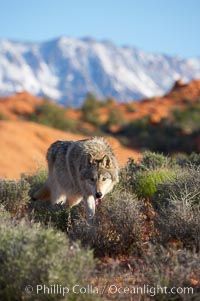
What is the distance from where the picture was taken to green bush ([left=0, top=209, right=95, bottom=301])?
4.83 meters

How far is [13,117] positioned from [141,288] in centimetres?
4295

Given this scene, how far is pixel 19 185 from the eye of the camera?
9.19m

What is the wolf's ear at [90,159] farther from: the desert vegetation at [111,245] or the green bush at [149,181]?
the green bush at [149,181]

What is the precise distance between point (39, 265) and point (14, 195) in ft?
13.6

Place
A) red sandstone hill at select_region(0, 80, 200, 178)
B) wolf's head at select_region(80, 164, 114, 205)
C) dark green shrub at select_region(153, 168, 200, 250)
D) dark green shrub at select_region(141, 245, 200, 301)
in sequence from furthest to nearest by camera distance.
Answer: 1. red sandstone hill at select_region(0, 80, 200, 178)
2. wolf's head at select_region(80, 164, 114, 205)
3. dark green shrub at select_region(153, 168, 200, 250)
4. dark green shrub at select_region(141, 245, 200, 301)

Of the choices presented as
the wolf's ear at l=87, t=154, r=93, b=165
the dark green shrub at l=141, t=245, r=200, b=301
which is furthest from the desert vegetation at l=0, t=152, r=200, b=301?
the wolf's ear at l=87, t=154, r=93, b=165

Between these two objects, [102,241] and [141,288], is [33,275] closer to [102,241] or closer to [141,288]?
[141,288]

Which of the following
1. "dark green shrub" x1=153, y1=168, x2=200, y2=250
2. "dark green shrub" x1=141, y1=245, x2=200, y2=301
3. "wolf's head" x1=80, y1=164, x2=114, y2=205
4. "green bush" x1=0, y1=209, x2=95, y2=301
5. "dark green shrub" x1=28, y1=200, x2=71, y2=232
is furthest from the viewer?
"wolf's head" x1=80, y1=164, x2=114, y2=205

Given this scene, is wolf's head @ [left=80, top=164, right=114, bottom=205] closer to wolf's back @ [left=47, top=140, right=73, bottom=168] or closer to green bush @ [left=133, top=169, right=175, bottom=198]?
wolf's back @ [left=47, top=140, right=73, bottom=168]

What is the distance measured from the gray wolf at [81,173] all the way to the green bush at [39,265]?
2.41 meters

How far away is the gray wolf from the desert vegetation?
0.68 feet

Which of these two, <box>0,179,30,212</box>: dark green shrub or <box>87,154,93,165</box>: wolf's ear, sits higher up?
<box>87,154,93,165</box>: wolf's ear

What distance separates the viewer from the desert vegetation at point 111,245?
4.89 meters

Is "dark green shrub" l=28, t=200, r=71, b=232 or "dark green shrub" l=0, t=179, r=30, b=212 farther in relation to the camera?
"dark green shrub" l=0, t=179, r=30, b=212
